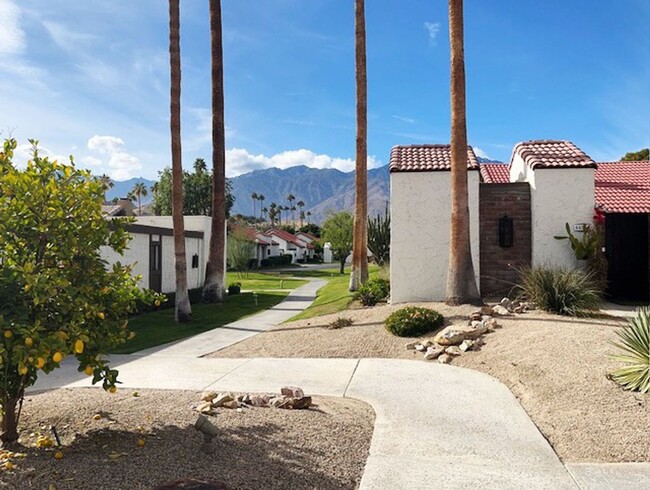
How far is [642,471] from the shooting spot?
4879mm

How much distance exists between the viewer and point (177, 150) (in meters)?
Answer: 17.0

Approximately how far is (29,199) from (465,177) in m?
11.2

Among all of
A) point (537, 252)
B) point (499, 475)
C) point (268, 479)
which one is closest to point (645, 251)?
point (537, 252)

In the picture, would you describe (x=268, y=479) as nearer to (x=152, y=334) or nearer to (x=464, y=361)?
(x=464, y=361)

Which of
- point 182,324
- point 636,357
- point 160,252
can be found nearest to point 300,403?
point 636,357

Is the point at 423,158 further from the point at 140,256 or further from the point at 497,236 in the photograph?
the point at 140,256

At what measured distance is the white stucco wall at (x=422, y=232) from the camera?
15.4 meters

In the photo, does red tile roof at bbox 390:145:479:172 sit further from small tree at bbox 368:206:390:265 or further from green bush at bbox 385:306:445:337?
small tree at bbox 368:206:390:265

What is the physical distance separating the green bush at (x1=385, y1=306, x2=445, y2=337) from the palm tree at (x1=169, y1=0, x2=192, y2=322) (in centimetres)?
772

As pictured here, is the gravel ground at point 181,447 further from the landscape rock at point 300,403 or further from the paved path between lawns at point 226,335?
the paved path between lawns at point 226,335

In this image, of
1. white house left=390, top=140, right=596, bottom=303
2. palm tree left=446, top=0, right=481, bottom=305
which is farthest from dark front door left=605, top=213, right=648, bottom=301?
palm tree left=446, top=0, right=481, bottom=305

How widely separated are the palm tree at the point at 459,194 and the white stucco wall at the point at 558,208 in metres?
2.71

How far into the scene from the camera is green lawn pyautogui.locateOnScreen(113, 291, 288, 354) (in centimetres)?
1354

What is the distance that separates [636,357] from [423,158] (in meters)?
10.2
